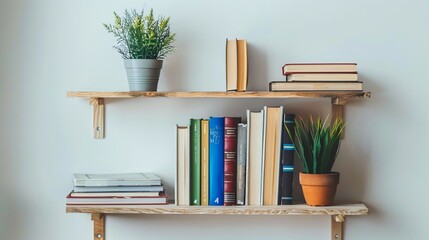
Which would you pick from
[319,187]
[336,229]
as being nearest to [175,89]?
[319,187]

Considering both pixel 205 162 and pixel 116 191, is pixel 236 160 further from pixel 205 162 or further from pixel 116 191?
pixel 116 191

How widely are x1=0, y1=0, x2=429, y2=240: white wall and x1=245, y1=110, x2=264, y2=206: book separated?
0.13m

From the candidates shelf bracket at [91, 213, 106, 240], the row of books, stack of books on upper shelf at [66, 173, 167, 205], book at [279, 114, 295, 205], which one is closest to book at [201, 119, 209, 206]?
the row of books

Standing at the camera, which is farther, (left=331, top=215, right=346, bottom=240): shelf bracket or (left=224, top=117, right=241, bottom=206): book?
(left=331, top=215, right=346, bottom=240): shelf bracket

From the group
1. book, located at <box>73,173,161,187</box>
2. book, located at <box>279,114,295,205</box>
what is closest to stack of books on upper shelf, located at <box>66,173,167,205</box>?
book, located at <box>73,173,161,187</box>

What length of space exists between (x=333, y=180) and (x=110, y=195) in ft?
2.08

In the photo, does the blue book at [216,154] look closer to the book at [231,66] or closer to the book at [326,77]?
the book at [231,66]

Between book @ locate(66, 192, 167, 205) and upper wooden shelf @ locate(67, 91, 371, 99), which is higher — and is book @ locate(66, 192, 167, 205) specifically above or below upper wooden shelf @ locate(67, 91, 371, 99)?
below

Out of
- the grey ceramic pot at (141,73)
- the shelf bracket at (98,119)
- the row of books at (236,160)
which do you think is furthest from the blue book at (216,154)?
the shelf bracket at (98,119)

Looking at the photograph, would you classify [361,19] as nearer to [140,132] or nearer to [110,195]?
[140,132]

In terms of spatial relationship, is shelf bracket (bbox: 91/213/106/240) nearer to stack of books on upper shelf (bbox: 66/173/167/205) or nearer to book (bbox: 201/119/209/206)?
stack of books on upper shelf (bbox: 66/173/167/205)

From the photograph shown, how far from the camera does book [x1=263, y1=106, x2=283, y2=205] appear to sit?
2.02m

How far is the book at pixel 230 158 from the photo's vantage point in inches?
79.9

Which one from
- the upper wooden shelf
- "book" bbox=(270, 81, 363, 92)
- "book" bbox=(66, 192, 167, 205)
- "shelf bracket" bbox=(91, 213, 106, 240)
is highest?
"book" bbox=(270, 81, 363, 92)
